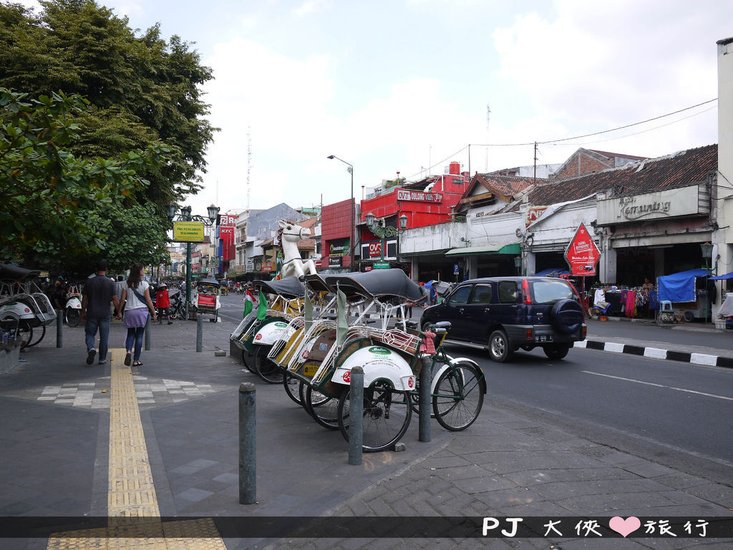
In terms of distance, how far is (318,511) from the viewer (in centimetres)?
401

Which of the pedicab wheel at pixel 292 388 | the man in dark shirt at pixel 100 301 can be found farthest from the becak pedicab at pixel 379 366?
the man in dark shirt at pixel 100 301

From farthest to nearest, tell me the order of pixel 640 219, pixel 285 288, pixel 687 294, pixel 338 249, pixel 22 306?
pixel 338 249
pixel 640 219
pixel 687 294
pixel 22 306
pixel 285 288

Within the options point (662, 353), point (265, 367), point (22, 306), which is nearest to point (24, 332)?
point (22, 306)

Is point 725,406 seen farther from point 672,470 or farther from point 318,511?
point 318,511

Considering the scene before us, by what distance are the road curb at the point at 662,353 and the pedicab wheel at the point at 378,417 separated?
8.91 meters

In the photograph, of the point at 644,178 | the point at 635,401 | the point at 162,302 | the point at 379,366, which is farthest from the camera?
the point at 644,178

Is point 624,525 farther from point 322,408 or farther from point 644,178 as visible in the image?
point 644,178

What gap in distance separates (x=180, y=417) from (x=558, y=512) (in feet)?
14.2

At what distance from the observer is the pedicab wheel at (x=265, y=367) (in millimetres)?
8922

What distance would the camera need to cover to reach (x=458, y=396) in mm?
6168

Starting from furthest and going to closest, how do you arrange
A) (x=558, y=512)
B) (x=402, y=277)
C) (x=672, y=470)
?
(x=402, y=277), (x=672, y=470), (x=558, y=512)

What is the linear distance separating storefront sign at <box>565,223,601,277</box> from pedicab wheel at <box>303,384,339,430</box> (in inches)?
742

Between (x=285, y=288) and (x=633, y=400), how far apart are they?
5.50m

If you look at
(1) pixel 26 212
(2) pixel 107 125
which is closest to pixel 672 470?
(1) pixel 26 212
